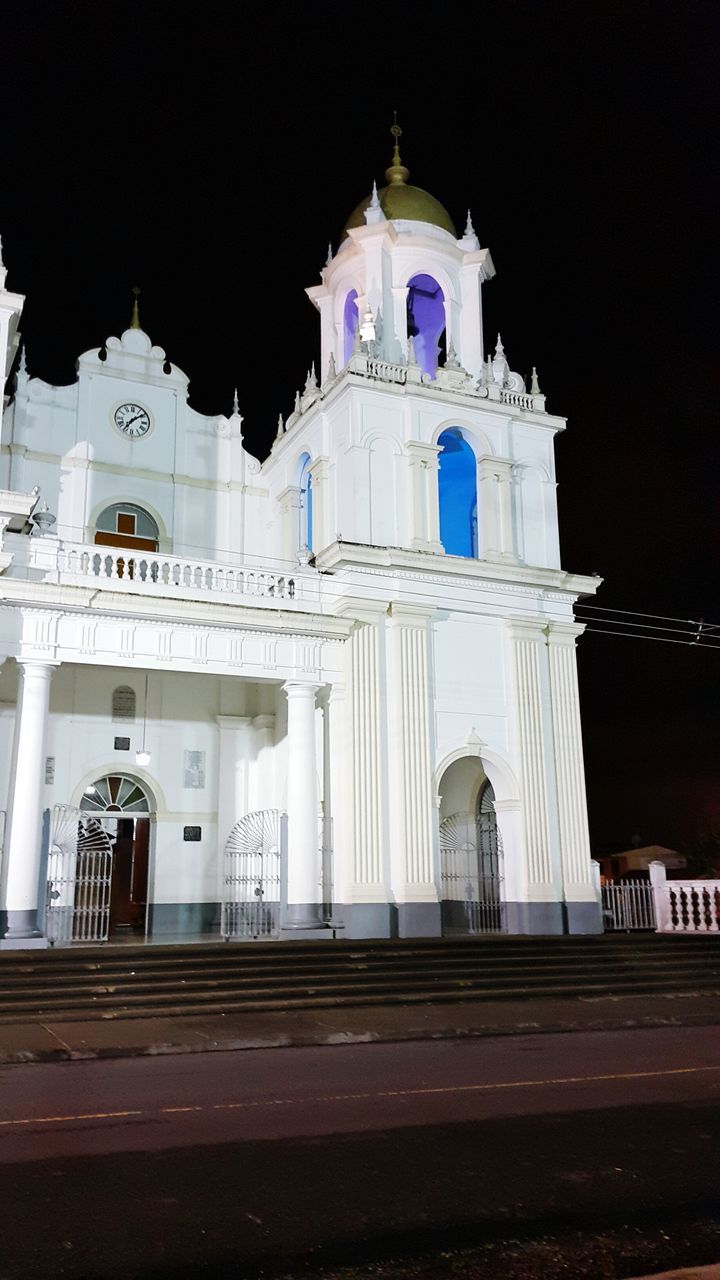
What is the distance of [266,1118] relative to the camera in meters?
6.99

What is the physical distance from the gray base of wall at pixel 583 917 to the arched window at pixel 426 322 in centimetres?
1255

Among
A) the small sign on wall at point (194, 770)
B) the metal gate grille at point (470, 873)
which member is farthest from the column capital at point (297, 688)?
the metal gate grille at point (470, 873)

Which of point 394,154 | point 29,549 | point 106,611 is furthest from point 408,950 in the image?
point 394,154

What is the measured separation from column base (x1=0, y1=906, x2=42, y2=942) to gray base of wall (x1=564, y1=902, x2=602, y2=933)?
10034 millimetres

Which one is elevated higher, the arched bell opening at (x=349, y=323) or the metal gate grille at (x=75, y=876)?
the arched bell opening at (x=349, y=323)

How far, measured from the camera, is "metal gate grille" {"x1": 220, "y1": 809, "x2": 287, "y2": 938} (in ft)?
61.0

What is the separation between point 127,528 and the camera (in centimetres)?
2211

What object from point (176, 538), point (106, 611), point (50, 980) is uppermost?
point (176, 538)

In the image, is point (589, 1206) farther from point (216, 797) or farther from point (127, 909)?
point (127, 909)

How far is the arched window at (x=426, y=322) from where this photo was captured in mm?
24641

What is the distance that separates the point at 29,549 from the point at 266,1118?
12.8 m

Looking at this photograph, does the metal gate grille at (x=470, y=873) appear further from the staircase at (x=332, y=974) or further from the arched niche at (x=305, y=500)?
the arched niche at (x=305, y=500)

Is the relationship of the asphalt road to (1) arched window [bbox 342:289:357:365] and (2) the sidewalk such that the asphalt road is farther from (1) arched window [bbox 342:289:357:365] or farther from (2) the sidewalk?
(1) arched window [bbox 342:289:357:365]

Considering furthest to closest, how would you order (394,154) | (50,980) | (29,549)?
(394,154) < (29,549) < (50,980)
